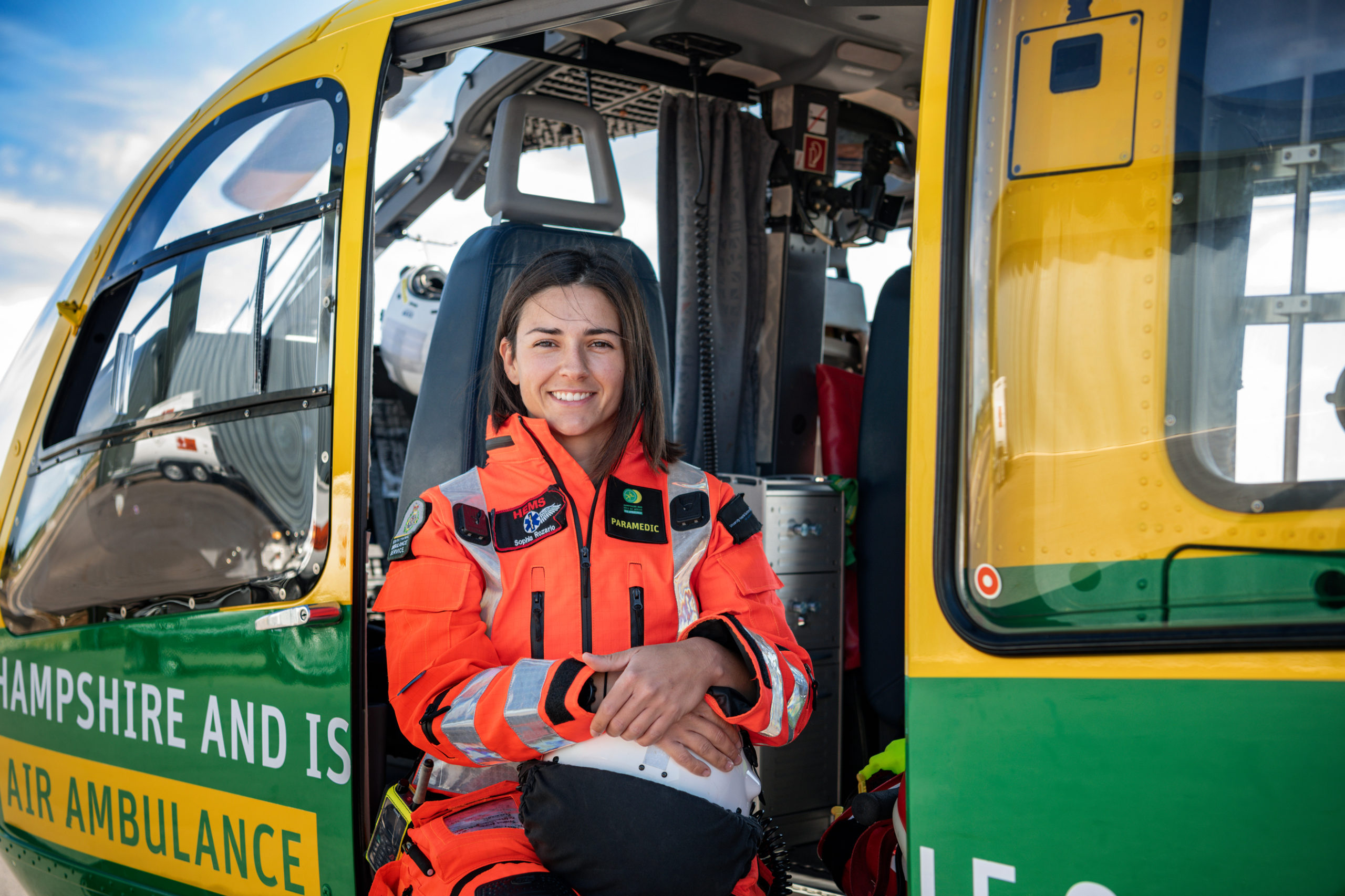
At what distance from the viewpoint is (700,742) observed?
4.81ft

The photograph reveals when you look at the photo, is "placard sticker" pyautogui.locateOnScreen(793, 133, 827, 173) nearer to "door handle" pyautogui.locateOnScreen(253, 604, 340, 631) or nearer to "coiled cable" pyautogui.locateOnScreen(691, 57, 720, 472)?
"coiled cable" pyautogui.locateOnScreen(691, 57, 720, 472)

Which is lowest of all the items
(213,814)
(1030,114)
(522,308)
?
(213,814)

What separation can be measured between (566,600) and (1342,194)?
1.11m

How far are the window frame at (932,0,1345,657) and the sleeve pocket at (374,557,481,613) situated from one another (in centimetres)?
68

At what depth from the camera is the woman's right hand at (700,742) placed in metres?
1.45

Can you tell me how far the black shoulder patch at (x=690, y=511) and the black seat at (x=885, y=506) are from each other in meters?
1.01

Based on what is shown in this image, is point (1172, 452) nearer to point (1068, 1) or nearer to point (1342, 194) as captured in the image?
point (1342, 194)

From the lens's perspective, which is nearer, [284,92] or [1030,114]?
[1030,114]

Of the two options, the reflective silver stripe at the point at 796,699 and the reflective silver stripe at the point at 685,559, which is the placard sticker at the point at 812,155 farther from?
the reflective silver stripe at the point at 796,699

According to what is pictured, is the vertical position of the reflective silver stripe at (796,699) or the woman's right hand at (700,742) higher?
the reflective silver stripe at (796,699)

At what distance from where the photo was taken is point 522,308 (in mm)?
1771

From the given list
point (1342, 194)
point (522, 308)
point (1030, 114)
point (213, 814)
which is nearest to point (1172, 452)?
point (1342, 194)

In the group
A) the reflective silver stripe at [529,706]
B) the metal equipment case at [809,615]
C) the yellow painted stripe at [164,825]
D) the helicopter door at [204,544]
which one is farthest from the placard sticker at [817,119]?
the yellow painted stripe at [164,825]

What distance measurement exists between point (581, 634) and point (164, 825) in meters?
1.10
